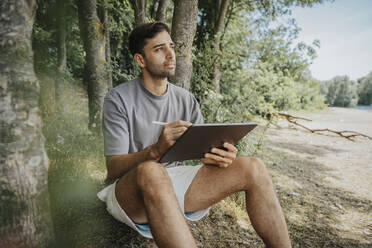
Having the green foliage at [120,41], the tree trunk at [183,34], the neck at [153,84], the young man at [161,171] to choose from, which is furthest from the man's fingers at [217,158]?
the green foliage at [120,41]

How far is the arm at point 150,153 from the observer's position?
143 centimetres

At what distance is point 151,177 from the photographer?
1391mm

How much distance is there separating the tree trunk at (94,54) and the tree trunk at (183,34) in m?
1.59

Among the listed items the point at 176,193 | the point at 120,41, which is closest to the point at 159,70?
the point at 176,193

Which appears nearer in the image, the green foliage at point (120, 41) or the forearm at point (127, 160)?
the forearm at point (127, 160)

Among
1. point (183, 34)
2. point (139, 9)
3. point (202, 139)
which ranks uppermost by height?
point (139, 9)

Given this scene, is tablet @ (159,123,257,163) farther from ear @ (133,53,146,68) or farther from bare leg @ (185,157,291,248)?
ear @ (133,53,146,68)

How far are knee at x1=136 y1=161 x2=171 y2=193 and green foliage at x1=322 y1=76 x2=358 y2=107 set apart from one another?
247 feet

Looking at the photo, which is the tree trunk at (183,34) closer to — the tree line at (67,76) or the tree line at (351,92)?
the tree line at (67,76)

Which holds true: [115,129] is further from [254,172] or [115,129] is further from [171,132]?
[254,172]

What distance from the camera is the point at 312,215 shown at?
2.85 metres

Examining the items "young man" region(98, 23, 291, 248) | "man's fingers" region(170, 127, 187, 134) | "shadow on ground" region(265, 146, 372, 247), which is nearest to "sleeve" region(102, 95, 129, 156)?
"young man" region(98, 23, 291, 248)

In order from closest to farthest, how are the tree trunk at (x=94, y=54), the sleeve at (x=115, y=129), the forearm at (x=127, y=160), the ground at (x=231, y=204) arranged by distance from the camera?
1. the forearm at (x=127, y=160)
2. the sleeve at (x=115, y=129)
3. the ground at (x=231, y=204)
4. the tree trunk at (x=94, y=54)

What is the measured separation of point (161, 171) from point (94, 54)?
3.23 meters
